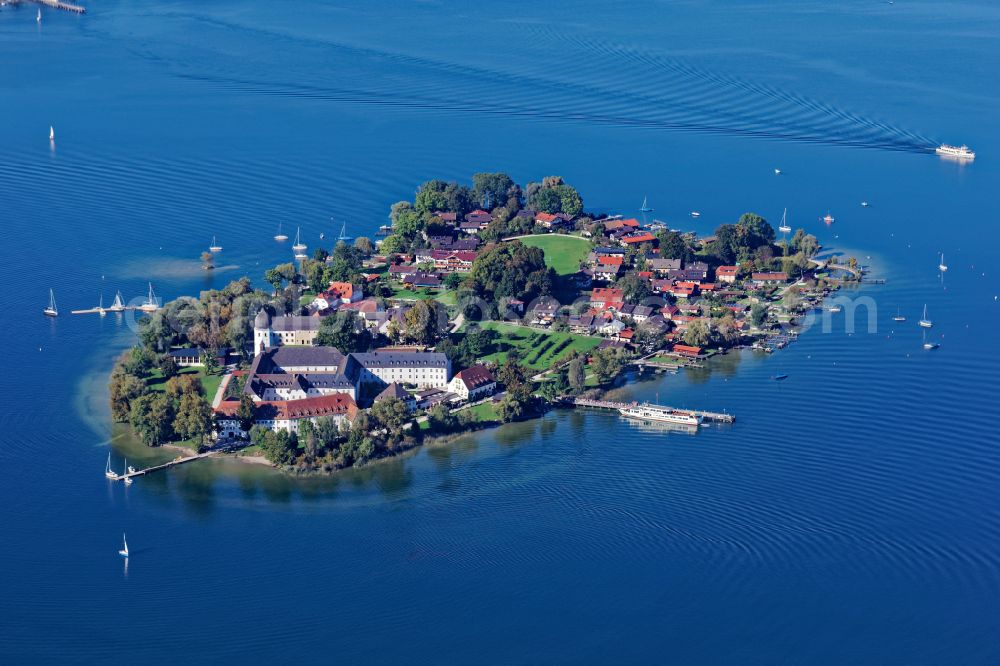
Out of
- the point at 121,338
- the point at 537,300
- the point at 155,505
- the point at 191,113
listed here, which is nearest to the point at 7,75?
the point at 191,113

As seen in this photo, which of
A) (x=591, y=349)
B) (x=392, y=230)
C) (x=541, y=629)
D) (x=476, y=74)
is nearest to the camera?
(x=541, y=629)

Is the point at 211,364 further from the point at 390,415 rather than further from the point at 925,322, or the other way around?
the point at 925,322

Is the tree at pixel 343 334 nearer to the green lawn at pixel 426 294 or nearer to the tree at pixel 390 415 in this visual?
the green lawn at pixel 426 294

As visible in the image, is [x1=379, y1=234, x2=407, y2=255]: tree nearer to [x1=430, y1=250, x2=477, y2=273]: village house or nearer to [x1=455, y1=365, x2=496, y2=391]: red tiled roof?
[x1=430, y1=250, x2=477, y2=273]: village house

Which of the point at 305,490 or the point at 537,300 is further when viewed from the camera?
the point at 537,300

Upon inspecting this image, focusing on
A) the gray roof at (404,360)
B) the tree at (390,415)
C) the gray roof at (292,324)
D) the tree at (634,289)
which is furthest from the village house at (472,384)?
the tree at (634,289)

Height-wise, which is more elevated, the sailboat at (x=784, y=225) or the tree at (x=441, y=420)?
the sailboat at (x=784, y=225)

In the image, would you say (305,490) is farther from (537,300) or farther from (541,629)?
(537,300)
